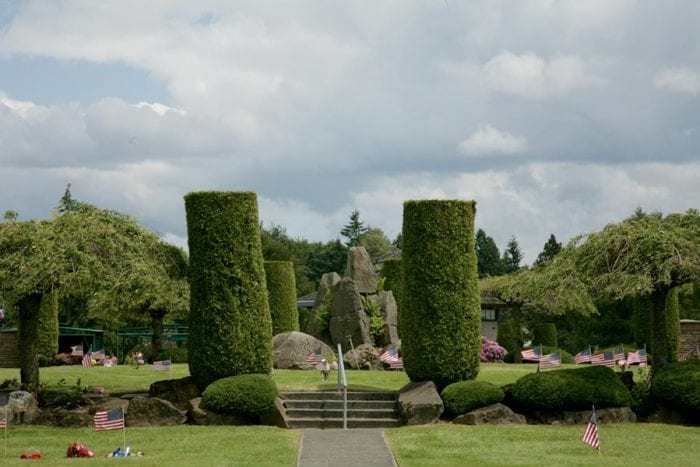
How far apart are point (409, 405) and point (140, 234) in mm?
8048

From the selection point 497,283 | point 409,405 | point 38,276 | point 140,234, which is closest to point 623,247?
point 409,405

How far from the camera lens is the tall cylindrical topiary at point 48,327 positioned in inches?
1475

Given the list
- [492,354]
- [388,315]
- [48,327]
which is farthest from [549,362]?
[48,327]

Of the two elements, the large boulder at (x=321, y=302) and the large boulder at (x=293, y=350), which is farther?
the large boulder at (x=321, y=302)

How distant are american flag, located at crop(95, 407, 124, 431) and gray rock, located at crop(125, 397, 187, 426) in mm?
2557

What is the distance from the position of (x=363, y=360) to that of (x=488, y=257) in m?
65.1

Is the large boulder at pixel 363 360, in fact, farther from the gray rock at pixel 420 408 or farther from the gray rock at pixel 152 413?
the gray rock at pixel 152 413

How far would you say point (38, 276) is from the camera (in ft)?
69.0

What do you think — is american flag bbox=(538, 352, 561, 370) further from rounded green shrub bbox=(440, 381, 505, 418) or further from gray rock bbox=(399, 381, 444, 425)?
gray rock bbox=(399, 381, 444, 425)

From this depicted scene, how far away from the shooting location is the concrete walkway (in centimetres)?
1477

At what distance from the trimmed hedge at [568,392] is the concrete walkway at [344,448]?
3.17m

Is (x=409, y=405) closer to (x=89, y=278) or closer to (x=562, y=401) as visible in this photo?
(x=562, y=401)

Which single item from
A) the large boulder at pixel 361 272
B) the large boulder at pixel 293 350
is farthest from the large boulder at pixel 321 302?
the large boulder at pixel 293 350

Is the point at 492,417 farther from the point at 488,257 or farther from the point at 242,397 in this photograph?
the point at 488,257
